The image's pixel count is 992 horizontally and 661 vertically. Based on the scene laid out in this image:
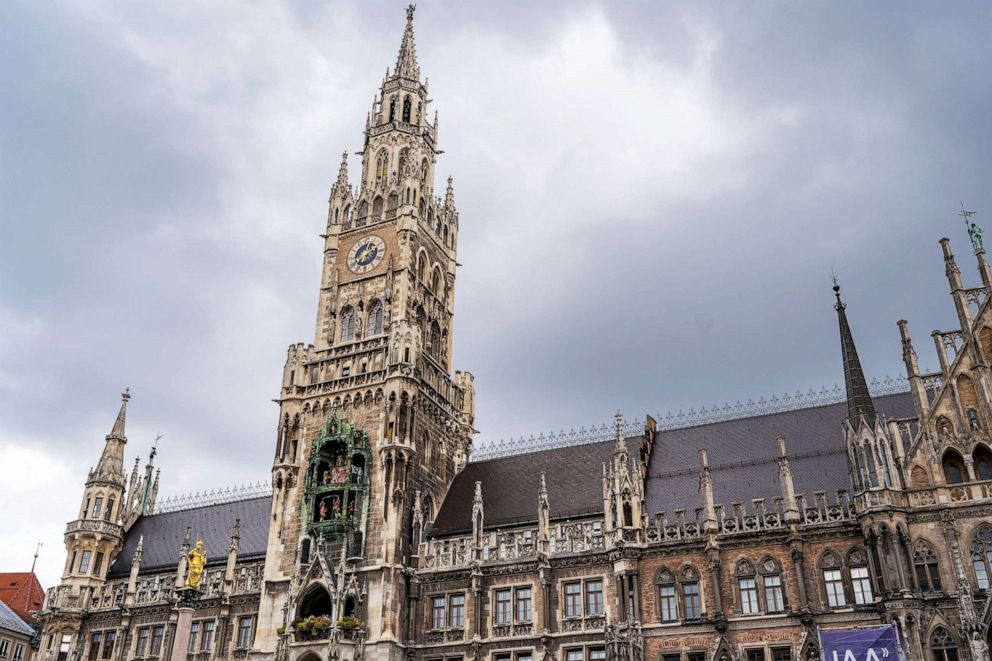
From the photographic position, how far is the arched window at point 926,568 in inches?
1416

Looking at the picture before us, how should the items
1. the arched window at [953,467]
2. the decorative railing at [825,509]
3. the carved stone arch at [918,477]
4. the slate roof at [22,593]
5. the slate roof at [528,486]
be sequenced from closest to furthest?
the arched window at [953,467], the carved stone arch at [918,477], the decorative railing at [825,509], the slate roof at [528,486], the slate roof at [22,593]

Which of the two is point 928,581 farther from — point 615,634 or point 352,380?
point 352,380

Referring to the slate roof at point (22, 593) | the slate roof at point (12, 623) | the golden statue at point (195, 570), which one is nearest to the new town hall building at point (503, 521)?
the golden statue at point (195, 570)

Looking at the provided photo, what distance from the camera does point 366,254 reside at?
56.9m

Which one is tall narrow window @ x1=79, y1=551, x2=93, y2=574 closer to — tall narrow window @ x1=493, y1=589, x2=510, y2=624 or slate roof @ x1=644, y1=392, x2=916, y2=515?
tall narrow window @ x1=493, y1=589, x2=510, y2=624

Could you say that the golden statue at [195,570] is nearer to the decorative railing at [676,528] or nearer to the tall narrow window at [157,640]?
the tall narrow window at [157,640]

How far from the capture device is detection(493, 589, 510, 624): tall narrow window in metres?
43.7

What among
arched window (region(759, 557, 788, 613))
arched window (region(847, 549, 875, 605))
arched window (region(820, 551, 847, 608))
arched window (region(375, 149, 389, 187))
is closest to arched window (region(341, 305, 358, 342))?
arched window (region(375, 149, 389, 187))

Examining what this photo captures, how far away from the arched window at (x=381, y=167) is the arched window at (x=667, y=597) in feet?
106

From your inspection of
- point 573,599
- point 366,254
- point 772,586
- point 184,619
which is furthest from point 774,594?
point 366,254

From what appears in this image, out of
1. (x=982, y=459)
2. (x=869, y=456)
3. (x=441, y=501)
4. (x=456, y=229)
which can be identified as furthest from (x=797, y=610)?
(x=456, y=229)

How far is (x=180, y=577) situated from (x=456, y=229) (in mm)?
28621

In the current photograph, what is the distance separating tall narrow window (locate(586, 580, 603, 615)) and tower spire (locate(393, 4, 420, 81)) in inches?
1563

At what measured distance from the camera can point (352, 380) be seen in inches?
→ 2024
